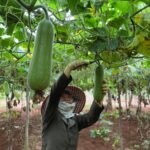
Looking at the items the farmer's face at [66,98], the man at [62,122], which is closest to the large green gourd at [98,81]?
the man at [62,122]

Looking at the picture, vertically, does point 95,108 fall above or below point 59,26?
below

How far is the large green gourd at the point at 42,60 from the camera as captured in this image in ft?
4.65

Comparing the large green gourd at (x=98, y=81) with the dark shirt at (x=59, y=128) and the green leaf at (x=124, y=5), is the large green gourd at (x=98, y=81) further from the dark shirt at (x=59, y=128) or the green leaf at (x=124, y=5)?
the dark shirt at (x=59, y=128)

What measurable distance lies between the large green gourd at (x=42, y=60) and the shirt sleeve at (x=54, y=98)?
1196mm

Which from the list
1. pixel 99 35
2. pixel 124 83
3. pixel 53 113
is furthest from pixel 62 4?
pixel 124 83

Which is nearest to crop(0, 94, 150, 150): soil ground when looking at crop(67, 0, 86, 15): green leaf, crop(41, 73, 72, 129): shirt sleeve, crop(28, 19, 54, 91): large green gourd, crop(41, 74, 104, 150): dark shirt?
crop(41, 74, 104, 150): dark shirt

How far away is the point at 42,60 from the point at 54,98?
6.09 ft

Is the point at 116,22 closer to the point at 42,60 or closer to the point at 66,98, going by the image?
the point at 42,60

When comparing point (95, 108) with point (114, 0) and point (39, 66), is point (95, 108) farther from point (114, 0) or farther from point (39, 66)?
point (39, 66)

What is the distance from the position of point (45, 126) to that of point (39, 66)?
7.86 ft

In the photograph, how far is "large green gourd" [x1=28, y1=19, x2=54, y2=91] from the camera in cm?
142

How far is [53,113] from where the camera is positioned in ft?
11.9

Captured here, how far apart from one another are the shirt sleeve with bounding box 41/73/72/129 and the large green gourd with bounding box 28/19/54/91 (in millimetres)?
1196

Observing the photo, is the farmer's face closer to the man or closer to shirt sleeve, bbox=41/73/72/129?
the man
